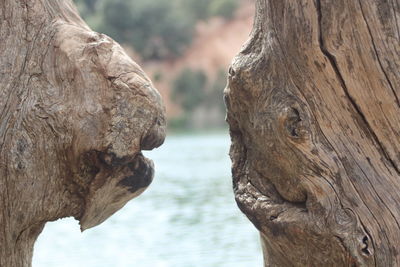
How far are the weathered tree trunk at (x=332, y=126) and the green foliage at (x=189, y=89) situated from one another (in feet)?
92.6

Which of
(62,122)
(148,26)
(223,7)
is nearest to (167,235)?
(62,122)

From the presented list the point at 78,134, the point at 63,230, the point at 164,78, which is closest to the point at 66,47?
the point at 78,134

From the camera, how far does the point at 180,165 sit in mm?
16297

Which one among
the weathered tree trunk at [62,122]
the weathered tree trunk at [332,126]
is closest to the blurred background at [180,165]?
the weathered tree trunk at [62,122]

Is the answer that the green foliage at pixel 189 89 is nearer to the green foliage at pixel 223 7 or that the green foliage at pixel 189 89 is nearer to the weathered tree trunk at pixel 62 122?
the green foliage at pixel 223 7

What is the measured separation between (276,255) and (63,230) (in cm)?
679

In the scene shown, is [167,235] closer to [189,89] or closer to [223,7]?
[189,89]

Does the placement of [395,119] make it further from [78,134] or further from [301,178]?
[78,134]

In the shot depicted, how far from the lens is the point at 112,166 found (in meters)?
2.35

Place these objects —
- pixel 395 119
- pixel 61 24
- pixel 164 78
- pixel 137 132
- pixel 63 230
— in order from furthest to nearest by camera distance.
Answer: pixel 164 78 → pixel 63 230 → pixel 61 24 → pixel 137 132 → pixel 395 119

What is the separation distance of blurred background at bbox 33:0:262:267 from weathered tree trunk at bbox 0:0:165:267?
4241mm

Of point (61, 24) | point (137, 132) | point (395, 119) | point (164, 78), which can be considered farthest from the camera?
point (164, 78)

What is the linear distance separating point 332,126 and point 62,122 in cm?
77

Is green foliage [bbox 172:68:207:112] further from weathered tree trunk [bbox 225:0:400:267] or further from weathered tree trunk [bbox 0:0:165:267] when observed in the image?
weathered tree trunk [bbox 225:0:400:267]
